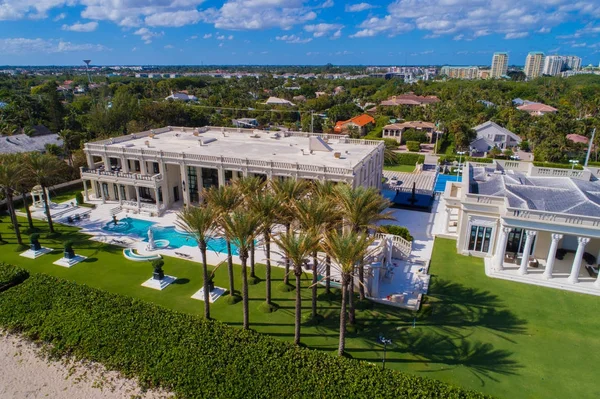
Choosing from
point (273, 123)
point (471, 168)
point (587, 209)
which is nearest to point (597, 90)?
point (273, 123)

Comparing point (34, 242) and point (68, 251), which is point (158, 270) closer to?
point (68, 251)

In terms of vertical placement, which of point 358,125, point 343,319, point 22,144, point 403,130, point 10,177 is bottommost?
point 343,319

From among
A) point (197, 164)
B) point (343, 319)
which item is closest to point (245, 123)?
point (197, 164)

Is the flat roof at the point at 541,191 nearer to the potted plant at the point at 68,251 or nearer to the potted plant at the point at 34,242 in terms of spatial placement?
the potted plant at the point at 68,251

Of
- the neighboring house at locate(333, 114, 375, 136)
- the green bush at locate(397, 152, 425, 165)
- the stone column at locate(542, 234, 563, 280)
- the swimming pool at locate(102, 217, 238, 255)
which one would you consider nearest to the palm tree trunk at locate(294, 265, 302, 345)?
the swimming pool at locate(102, 217, 238, 255)

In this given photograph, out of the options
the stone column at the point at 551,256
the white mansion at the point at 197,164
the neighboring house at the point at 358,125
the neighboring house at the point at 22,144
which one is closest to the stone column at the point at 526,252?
the stone column at the point at 551,256

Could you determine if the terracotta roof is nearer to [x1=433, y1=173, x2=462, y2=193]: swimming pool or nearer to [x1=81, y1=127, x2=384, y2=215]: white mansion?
[x1=433, y1=173, x2=462, y2=193]: swimming pool

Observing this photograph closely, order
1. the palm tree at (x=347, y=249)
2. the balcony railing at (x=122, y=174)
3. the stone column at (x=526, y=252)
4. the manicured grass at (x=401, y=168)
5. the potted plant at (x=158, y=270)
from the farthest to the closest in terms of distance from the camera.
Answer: the manicured grass at (x=401, y=168) < the balcony railing at (x=122, y=174) < the stone column at (x=526, y=252) < the potted plant at (x=158, y=270) < the palm tree at (x=347, y=249)
